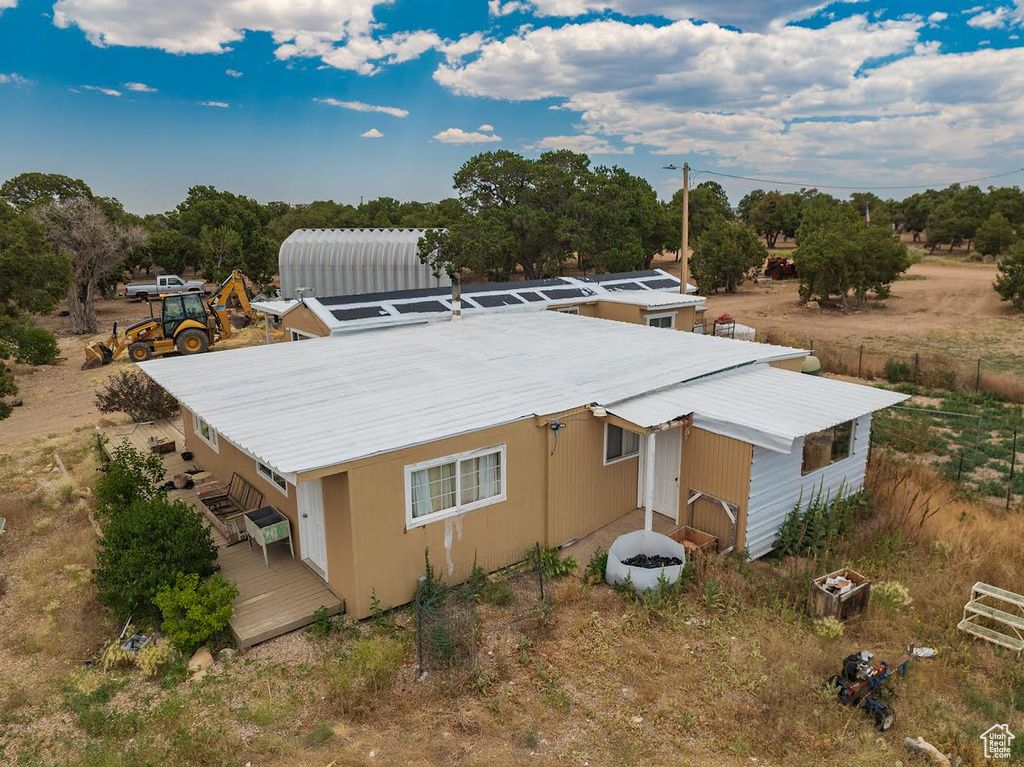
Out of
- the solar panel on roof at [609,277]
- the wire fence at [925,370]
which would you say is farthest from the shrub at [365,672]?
the solar panel on roof at [609,277]

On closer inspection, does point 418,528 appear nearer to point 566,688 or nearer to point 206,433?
point 566,688

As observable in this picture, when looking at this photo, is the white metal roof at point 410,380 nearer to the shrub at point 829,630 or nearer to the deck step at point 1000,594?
→ the shrub at point 829,630

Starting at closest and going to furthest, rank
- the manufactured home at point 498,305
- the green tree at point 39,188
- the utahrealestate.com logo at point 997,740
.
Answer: the utahrealestate.com logo at point 997,740
the manufactured home at point 498,305
the green tree at point 39,188

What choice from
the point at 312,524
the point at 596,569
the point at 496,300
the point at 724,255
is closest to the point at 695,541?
the point at 596,569

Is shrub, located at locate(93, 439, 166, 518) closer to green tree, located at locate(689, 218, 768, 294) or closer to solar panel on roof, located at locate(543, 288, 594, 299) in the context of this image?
solar panel on roof, located at locate(543, 288, 594, 299)

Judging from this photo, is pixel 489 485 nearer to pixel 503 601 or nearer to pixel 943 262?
pixel 503 601

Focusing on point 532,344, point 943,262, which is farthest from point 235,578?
point 943,262
